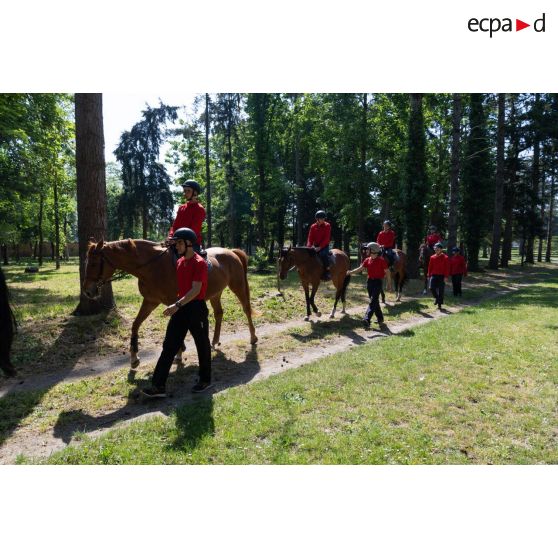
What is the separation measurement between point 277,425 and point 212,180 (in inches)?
1514

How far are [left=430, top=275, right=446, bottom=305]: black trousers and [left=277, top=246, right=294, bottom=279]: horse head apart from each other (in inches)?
229

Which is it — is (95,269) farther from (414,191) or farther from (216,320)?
(414,191)

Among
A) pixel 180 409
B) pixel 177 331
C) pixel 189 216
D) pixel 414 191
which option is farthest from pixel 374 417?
pixel 414 191

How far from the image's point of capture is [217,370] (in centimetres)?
763

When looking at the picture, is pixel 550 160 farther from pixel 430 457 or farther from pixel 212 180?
pixel 430 457

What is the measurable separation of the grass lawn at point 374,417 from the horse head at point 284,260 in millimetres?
4261

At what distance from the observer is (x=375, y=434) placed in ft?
15.3

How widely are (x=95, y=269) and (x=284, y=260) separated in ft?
19.8

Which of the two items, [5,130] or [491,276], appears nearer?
[5,130]

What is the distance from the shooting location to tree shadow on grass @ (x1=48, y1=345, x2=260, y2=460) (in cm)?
493

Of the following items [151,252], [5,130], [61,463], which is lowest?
[61,463]

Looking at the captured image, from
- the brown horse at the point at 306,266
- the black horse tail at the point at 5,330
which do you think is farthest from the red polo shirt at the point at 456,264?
the black horse tail at the point at 5,330

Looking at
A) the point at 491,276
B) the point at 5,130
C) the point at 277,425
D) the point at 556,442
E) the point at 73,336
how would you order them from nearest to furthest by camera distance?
the point at 556,442 → the point at 277,425 → the point at 73,336 → the point at 5,130 → the point at 491,276

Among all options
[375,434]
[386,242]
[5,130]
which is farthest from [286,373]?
[5,130]
